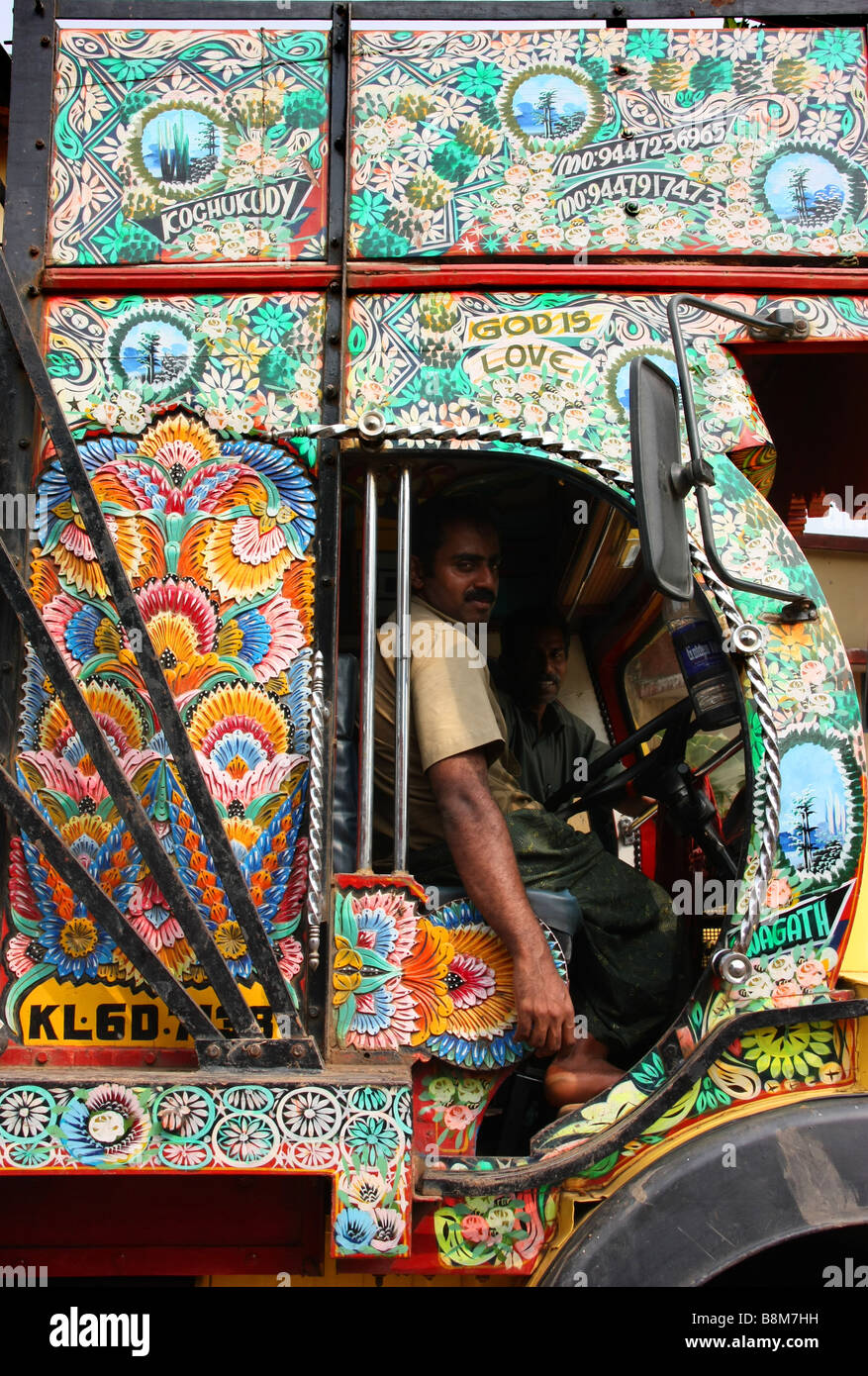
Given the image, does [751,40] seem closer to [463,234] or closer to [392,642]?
[463,234]

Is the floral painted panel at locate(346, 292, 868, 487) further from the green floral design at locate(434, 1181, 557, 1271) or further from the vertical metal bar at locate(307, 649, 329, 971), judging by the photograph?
the green floral design at locate(434, 1181, 557, 1271)

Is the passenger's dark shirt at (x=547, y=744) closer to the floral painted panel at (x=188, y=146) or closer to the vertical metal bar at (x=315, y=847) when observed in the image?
the vertical metal bar at (x=315, y=847)

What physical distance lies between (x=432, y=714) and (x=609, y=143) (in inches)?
55.5

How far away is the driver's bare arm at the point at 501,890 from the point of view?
7.43 ft

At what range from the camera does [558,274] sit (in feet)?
8.05

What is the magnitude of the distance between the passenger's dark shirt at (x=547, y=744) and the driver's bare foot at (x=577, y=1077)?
40.0 inches

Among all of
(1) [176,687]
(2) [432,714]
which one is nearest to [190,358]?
(1) [176,687]

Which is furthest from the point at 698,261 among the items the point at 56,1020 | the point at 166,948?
the point at 56,1020

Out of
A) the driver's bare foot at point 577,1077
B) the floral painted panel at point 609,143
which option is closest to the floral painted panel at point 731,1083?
the driver's bare foot at point 577,1077

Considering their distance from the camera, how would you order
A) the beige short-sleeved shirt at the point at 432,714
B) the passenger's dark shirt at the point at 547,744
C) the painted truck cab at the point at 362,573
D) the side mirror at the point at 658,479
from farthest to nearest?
the passenger's dark shirt at the point at 547,744
the beige short-sleeved shirt at the point at 432,714
the painted truck cab at the point at 362,573
the side mirror at the point at 658,479

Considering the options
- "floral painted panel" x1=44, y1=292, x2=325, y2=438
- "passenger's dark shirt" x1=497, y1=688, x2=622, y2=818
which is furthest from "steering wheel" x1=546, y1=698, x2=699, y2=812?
"floral painted panel" x1=44, y1=292, x2=325, y2=438

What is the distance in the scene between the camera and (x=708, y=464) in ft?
6.99

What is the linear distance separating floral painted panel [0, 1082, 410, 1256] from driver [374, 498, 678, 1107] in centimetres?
44

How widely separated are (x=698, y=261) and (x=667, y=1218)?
6.79 feet
